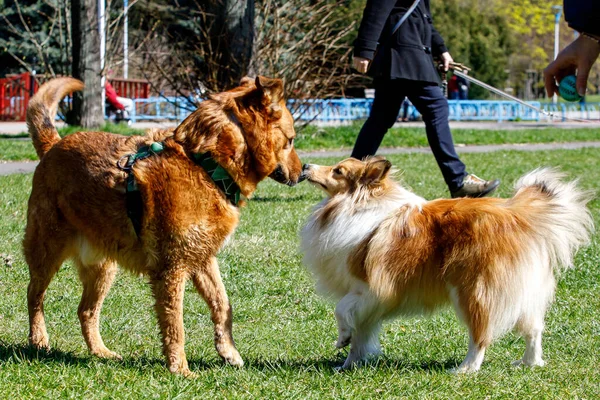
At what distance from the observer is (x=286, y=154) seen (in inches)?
170

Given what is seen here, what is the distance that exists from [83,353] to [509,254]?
2.55 meters

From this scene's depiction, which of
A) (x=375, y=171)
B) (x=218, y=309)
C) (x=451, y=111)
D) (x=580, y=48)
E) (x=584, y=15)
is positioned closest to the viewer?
(x=584, y=15)

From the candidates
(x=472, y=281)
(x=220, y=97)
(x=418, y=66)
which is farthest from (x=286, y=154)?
(x=418, y=66)

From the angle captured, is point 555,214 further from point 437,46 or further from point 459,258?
point 437,46

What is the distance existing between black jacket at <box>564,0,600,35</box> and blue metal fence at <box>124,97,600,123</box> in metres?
14.5

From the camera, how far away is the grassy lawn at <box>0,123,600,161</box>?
14781 mm

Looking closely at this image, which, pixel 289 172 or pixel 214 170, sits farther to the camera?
pixel 289 172

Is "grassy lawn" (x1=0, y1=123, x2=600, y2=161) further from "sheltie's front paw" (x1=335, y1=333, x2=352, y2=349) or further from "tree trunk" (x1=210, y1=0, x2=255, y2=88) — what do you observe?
"sheltie's front paw" (x1=335, y1=333, x2=352, y2=349)

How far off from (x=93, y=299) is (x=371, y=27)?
359 centimetres

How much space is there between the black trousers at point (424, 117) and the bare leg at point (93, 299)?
3188 millimetres

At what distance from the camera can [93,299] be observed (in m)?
4.70

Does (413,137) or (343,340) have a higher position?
(343,340)

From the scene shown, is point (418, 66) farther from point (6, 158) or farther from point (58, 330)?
point (6, 158)

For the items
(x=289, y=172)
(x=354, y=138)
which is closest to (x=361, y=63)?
(x=289, y=172)
